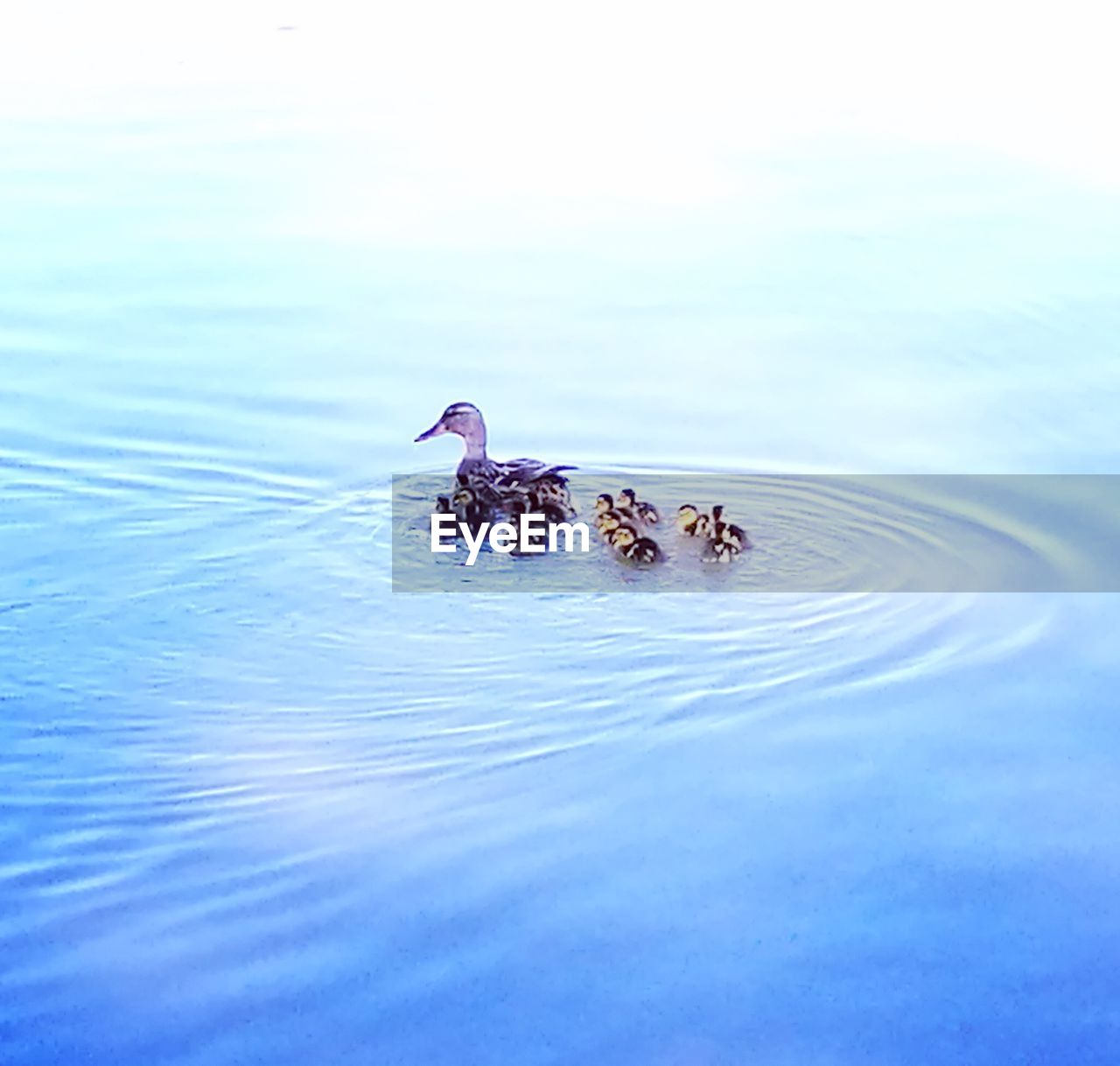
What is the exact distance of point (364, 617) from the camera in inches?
179

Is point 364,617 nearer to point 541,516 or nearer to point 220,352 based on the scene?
point 541,516

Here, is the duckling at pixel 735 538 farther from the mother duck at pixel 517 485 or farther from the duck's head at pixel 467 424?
the duck's head at pixel 467 424

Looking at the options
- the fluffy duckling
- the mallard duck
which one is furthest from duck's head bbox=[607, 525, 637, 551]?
the mallard duck

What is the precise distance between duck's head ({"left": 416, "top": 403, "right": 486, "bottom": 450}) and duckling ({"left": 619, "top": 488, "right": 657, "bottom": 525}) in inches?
20.7

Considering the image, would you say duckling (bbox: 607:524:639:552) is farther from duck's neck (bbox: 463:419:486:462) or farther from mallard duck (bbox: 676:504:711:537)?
duck's neck (bbox: 463:419:486:462)

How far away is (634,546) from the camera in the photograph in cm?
489

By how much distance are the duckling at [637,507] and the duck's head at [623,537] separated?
0.09 metres

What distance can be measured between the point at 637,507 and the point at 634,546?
20cm

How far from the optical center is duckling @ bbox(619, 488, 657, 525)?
502cm

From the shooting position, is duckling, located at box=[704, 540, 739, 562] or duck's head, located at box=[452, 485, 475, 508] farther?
duck's head, located at box=[452, 485, 475, 508]

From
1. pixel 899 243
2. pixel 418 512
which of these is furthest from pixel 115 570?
pixel 899 243

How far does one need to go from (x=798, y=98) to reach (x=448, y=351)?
3.86 m

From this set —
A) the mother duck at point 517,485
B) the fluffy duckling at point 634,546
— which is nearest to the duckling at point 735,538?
the fluffy duckling at point 634,546

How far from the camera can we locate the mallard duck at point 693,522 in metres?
4.96
